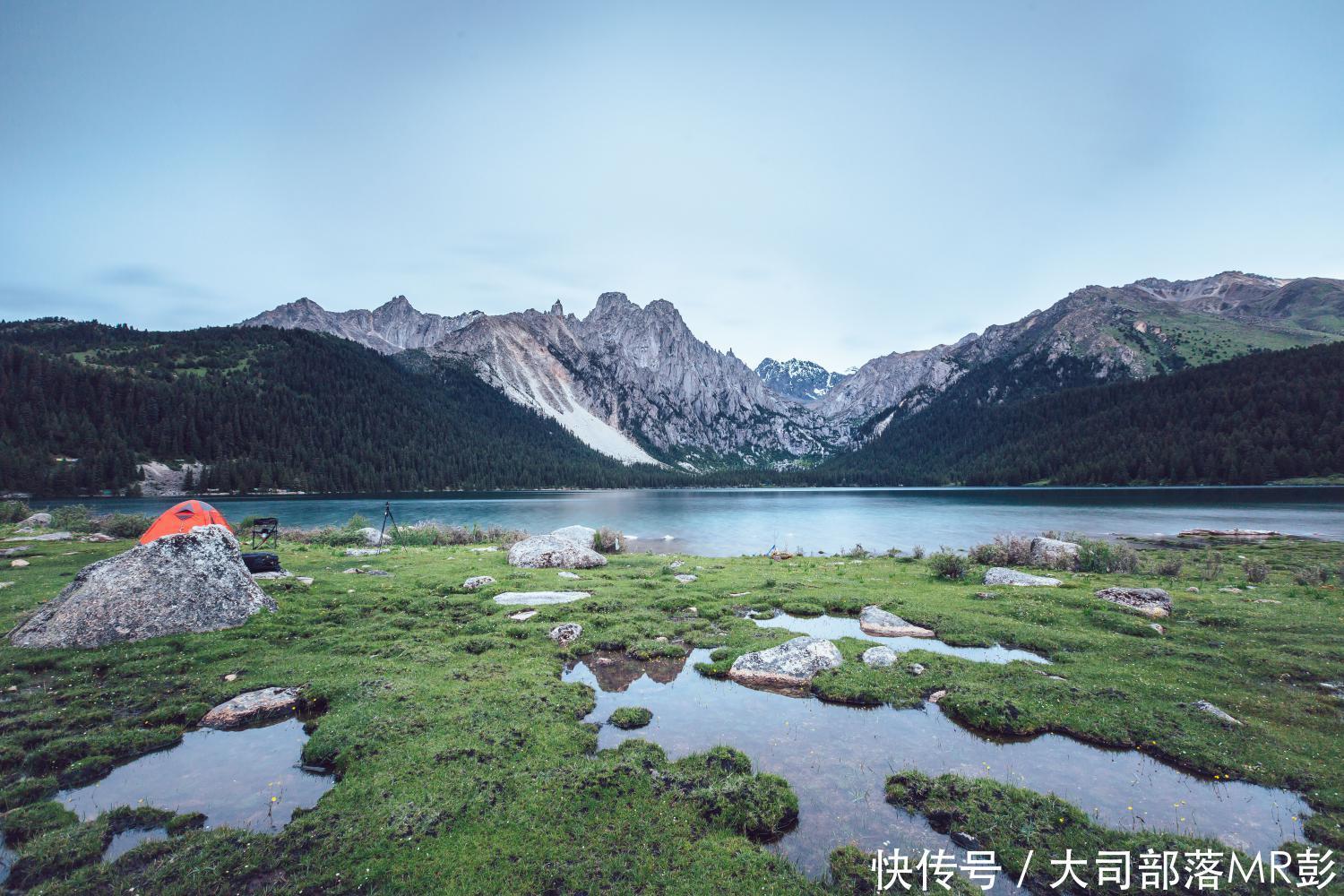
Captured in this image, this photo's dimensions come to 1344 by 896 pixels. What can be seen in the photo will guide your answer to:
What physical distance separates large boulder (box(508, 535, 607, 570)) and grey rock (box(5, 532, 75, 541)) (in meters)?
31.1

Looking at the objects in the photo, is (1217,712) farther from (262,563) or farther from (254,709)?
(262,563)

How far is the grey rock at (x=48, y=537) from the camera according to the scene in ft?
111

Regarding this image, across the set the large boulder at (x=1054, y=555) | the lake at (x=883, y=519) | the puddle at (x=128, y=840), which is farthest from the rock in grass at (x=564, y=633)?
the lake at (x=883, y=519)

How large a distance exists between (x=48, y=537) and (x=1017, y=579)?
62973 mm

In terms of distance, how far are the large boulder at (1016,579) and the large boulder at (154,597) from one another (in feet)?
117

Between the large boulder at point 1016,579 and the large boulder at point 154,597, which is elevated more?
the large boulder at point 154,597

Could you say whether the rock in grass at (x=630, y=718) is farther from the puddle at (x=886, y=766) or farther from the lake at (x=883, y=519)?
the lake at (x=883, y=519)

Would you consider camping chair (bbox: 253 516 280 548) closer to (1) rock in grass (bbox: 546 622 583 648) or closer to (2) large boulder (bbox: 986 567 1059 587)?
(1) rock in grass (bbox: 546 622 583 648)

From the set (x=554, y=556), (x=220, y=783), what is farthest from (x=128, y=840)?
(x=554, y=556)

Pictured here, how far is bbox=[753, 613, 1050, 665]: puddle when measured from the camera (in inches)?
691

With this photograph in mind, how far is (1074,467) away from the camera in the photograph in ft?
652

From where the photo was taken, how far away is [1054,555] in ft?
111

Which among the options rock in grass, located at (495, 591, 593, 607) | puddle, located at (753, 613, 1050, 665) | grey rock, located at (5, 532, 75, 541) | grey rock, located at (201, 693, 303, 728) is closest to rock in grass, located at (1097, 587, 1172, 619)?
puddle, located at (753, 613, 1050, 665)

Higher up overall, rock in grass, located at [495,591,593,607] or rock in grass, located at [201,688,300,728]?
rock in grass, located at [201,688,300,728]
